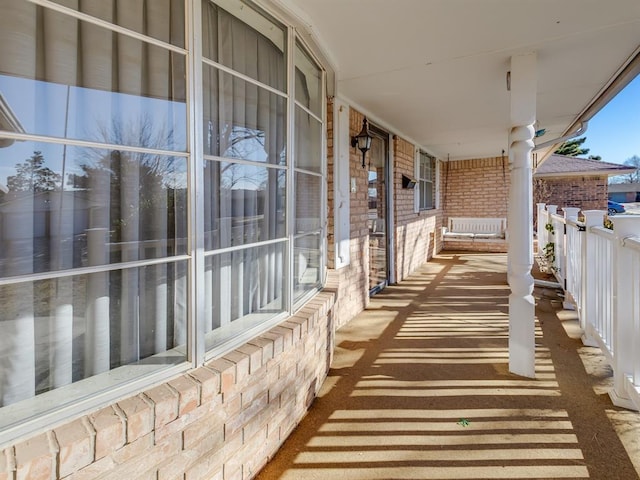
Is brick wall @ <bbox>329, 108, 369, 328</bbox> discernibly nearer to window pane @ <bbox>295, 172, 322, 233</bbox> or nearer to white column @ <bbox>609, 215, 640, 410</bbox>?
window pane @ <bbox>295, 172, 322, 233</bbox>

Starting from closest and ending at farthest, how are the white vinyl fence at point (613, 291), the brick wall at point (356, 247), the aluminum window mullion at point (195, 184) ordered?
the aluminum window mullion at point (195, 184), the white vinyl fence at point (613, 291), the brick wall at point (356, 247)

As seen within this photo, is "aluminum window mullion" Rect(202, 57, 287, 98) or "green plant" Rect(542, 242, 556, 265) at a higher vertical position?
"aluminum window mullion" Rect(202, 57, 287, 98)

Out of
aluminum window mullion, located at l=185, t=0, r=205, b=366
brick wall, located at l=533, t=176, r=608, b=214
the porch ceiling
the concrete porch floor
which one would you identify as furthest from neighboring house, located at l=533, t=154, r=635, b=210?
aluminum window mullion, located at l=185, t=0, r=205, b=366

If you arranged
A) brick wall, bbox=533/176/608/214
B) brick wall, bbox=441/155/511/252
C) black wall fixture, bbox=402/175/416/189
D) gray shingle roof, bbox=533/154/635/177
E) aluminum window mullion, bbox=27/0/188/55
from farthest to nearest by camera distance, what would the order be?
brick wall, bbox=533/176/608/214 < gray shingle roof, bbox=533/154/635/177 < brick wall, bbox=441/155/511/252 < black wall fixture, bbox=402/175/416/189 < aluminum window mullion, bbox=27/0/188/55

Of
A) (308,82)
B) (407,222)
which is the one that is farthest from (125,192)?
(407,222)

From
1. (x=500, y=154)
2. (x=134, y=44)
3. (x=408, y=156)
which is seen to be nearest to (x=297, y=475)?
(x=134, y=44)

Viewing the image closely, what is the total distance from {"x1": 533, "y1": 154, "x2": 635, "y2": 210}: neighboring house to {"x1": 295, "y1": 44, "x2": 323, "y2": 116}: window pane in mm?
11855

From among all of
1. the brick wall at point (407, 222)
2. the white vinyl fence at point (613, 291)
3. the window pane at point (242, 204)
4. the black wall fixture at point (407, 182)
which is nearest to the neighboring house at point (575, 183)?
the brick wall at point (407, 222)

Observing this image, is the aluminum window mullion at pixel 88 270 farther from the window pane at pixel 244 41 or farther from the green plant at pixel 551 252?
the green plant at pixel 551 252

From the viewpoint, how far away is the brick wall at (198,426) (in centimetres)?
106

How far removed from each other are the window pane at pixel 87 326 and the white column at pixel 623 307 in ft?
8.09

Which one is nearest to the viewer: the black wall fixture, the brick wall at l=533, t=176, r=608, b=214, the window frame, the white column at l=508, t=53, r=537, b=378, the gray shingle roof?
the white column at l=508, t=53, r=537, b=378

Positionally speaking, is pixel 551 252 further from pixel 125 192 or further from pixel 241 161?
pixel 125 192

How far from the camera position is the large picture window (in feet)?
3.70
